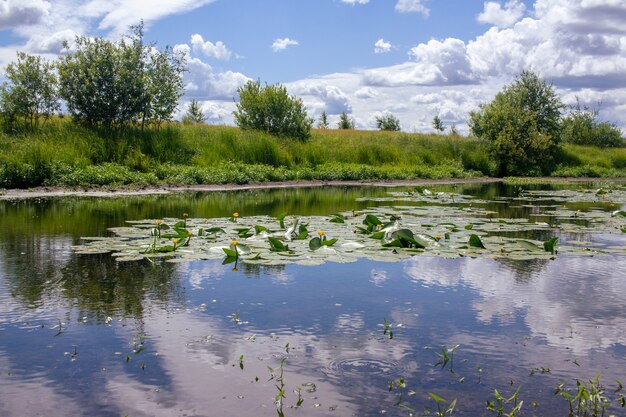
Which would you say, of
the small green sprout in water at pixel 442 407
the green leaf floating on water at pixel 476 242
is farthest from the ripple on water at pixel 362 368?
the green leaf floating on water at pixel 476 242

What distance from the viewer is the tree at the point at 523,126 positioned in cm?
3575

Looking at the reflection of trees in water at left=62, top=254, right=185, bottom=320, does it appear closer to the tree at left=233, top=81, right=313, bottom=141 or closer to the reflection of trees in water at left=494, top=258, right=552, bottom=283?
the reflection of trees in water at left=494, top=258, right=552, bottom=283

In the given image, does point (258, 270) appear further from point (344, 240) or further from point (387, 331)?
point (387, 331)

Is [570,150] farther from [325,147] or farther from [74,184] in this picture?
[74,184]

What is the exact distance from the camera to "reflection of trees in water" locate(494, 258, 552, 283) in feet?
22.3

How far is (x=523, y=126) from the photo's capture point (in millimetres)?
36500

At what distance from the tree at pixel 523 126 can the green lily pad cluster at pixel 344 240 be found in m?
24.7

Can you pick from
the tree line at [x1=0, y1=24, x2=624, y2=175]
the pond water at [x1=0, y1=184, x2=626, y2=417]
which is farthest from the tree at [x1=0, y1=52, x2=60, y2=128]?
the pond water at [x1=0, y1=184, x2=626, y2=417]

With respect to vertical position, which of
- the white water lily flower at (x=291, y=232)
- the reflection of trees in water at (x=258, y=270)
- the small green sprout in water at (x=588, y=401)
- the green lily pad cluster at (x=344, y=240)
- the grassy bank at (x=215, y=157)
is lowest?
the small green sprout in water at (x=588, y=401)

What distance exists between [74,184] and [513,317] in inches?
668

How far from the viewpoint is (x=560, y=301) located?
572cm

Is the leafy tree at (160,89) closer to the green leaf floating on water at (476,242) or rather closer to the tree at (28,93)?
the tree at (28,93)

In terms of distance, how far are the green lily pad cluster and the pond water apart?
167 mm

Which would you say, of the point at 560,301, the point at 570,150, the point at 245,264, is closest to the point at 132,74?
the point at 245,264
